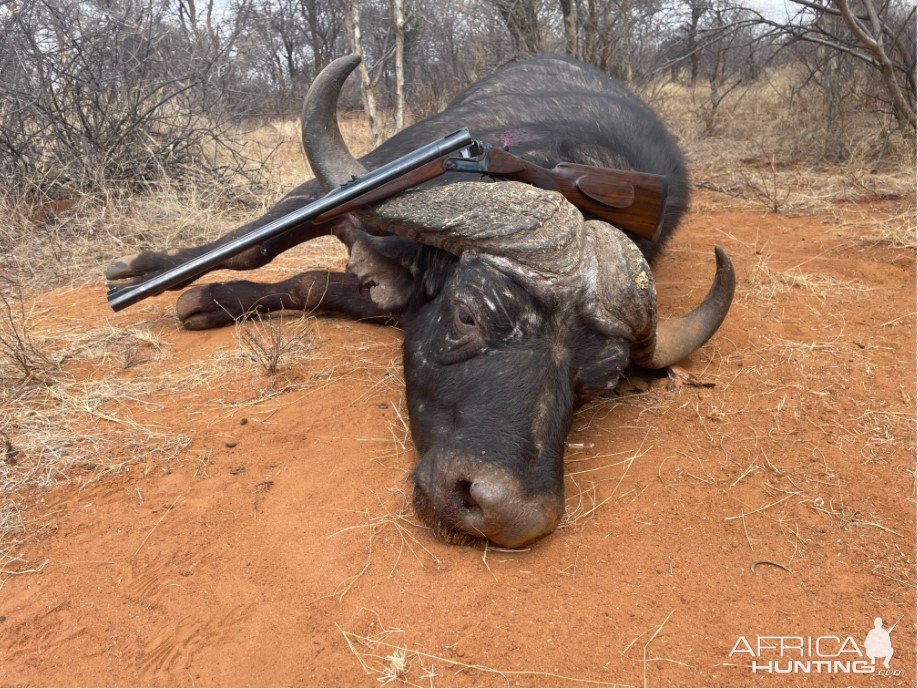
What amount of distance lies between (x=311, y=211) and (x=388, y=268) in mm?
490

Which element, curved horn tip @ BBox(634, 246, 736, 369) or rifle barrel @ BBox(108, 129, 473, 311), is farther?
curved horn tip @ BBox(634, 246, 736, 369)

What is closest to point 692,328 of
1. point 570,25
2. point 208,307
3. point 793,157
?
point 208,307

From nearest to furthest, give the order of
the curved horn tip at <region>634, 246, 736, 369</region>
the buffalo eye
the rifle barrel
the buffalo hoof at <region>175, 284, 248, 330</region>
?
the buffalo eye → the rifle barrel → the curved horn tip at <region>634, 246, 736, 369</region> → the buffalo hoof at <region>175, 284, 248, 330</region>

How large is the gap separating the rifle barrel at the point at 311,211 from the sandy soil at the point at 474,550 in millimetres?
562

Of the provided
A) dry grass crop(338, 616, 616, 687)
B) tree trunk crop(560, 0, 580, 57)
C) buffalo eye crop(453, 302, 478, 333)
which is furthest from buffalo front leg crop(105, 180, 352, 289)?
tree trunk crop(560, 0, 580, 57)

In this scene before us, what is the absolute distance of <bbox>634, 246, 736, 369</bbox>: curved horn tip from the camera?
9.64 ft

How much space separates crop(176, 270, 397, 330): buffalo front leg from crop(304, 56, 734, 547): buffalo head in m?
1.22

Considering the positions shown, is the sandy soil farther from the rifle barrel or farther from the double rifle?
the double rifle

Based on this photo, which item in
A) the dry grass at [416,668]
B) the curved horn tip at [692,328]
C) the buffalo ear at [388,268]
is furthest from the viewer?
the buffalo ear at [388,268]

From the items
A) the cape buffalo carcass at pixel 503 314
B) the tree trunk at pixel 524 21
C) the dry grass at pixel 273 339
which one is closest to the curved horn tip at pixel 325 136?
the cape buffalo carcass at pixel 503 314

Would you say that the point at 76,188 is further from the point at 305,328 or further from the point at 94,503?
the point at 94,503

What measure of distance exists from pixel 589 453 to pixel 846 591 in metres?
1.04

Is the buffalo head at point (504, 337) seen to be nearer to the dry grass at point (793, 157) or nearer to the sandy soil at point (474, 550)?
the sandy soil at point (474, 550)

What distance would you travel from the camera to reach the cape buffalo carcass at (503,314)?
2.12m
